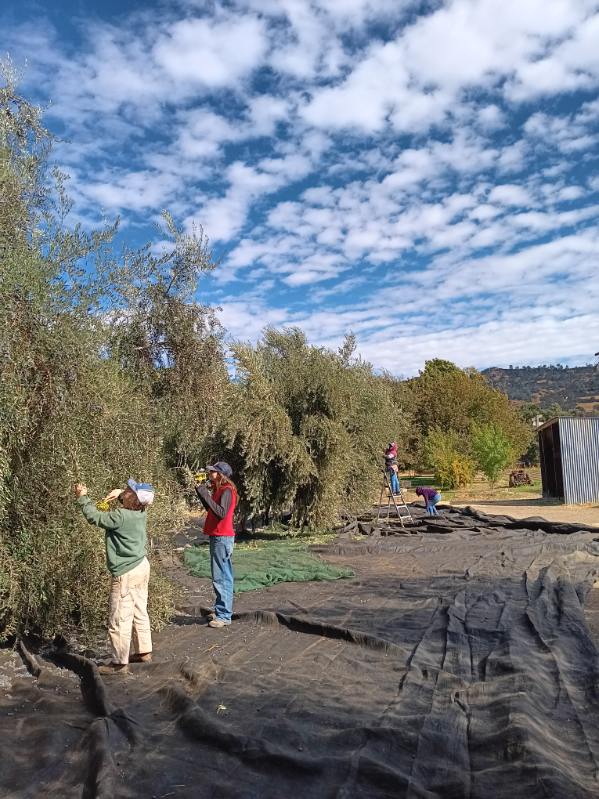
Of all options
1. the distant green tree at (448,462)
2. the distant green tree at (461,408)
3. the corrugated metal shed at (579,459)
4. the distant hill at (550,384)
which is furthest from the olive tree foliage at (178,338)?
the distant hill at (550,384)

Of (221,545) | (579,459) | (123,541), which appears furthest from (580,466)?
(123,541)

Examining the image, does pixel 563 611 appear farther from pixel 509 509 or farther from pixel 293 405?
pixel 509 509

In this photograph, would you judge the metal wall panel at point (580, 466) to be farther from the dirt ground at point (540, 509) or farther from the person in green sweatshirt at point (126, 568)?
the person in green sweatshirt at point (126, 568)

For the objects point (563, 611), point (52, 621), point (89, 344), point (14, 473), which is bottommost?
point (563, 611)

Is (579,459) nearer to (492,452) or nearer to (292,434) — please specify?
(492,452)

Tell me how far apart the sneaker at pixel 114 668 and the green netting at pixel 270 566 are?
3.89 metres

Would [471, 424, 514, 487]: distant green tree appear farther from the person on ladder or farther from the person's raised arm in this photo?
the person's raised arm

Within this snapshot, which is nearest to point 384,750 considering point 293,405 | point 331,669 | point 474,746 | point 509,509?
point 474,746

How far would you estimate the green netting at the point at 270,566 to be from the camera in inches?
392

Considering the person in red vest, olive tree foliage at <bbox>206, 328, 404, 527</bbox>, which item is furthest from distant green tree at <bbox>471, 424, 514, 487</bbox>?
the person in red vest

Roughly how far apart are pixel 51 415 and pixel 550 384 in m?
148

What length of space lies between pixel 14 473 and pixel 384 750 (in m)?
3.81

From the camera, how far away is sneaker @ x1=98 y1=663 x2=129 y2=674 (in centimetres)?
550

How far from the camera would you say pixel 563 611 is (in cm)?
731
